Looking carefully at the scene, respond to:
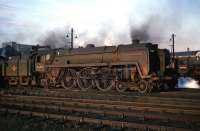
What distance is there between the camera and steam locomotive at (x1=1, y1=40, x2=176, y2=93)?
1902 cm

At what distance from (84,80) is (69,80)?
143 cm

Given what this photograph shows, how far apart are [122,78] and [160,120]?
1005 cm

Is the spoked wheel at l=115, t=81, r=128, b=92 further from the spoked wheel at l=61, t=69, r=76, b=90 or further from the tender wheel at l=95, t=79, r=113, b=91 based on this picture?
the spoked wheel at l=61, t=69, r=76, b=90

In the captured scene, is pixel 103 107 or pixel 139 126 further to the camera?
pixel 103 107

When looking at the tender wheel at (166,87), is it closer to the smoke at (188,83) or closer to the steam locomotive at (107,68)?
the steam locomotive at (107,68)

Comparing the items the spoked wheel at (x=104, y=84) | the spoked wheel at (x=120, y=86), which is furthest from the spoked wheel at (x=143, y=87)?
the spoked wheel at (x=104, y=84)

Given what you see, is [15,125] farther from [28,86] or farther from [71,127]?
[28,86]

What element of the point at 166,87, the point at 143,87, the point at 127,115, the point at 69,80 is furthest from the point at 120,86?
the point at 127,115

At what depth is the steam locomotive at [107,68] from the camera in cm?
1902

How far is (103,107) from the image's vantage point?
12.6 m

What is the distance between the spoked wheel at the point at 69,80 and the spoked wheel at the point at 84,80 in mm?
639

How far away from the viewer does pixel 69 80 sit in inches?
871

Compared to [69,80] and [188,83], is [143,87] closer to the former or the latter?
[69,80]

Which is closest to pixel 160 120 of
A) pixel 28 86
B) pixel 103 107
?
pixel 103 107
